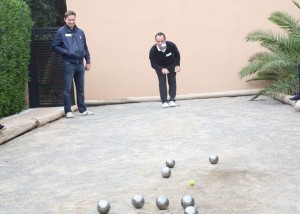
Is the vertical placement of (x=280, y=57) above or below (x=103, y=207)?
above

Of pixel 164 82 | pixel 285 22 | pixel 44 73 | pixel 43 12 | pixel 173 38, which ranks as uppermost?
pixel 43 12

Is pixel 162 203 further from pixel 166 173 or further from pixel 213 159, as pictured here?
pixel 213 159

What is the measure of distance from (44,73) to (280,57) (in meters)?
4.85

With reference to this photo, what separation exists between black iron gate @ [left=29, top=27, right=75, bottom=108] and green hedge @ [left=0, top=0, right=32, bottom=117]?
0.48m

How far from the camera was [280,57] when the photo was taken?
35.0ft

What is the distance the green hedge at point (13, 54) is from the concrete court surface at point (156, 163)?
116 cm

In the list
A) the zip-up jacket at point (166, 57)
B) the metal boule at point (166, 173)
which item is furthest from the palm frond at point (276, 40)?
the metal boule at point (166, 173)

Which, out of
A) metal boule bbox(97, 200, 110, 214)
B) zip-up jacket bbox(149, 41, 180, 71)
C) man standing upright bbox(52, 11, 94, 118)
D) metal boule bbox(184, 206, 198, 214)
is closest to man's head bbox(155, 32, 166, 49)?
zip-up jacket bbox(149, 41, 180, 71)

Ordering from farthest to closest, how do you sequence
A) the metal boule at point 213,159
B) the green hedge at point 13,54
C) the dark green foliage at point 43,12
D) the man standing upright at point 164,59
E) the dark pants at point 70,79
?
1. the dark green foliage at point 43,12
2. the man standing upright at point 164,59
3. the dark pants at point 70,79
4. the green hedge at point 13,54
5. the metal boule at point 213,159

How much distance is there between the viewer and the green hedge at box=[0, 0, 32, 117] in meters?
9.06

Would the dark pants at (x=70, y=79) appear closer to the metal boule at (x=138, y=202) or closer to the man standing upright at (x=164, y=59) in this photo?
the man standing upright at (x=164, y=59)

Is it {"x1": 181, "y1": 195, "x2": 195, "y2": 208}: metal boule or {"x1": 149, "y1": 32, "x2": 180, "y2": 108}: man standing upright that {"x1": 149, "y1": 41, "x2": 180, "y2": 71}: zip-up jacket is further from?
{"x1": 181, "y1": 195, "x2": 195, "y2": 208}: metal boule

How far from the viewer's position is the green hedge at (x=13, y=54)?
29.7 ft

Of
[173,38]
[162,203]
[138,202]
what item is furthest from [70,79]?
[162,203]
